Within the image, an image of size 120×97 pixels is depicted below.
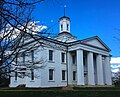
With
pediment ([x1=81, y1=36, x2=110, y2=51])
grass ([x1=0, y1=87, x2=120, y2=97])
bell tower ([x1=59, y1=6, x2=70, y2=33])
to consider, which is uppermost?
bell tower ([x1=59, y1=6, x2=70, y2=33])

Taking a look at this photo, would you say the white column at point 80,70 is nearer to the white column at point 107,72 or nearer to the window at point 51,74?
the window at point 51,74

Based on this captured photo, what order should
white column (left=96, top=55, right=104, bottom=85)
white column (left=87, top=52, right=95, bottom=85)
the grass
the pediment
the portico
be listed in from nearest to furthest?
the grass, the portico, white column (left=87, top=52, right=95, bottom=85), the pediment, white column (left=96, top=55, right=104, bottom=85)

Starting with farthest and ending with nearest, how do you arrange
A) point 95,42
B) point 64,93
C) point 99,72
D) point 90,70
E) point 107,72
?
point 107,72 → point 95,42 → point 99,72 → point 90,70 → point 64,93

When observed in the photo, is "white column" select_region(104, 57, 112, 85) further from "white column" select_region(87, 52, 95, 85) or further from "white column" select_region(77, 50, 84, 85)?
"white column" select_region(77, 50, 84, 85)

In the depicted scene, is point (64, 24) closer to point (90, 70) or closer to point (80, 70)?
point (90, 70)

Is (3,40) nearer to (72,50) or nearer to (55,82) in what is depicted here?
(55,82)

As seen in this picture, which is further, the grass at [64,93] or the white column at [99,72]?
the white column at [99,72]

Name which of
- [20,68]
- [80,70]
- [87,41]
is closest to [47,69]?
[80,70]

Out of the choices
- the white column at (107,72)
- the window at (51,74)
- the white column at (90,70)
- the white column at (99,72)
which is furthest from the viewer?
the white column at (107,72)

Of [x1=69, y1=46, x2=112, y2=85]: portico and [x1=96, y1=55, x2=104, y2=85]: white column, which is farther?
[x1=96, y1=55, x2=104, y2=85]: white column

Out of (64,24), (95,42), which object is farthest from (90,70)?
(64,24)

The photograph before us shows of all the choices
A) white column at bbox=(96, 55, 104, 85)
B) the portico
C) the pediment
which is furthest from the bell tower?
white column at bbox=(96, 55, 104, 85)

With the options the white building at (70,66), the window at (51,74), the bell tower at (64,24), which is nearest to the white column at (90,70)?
the white building at (70,66)

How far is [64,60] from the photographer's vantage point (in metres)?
43.3
